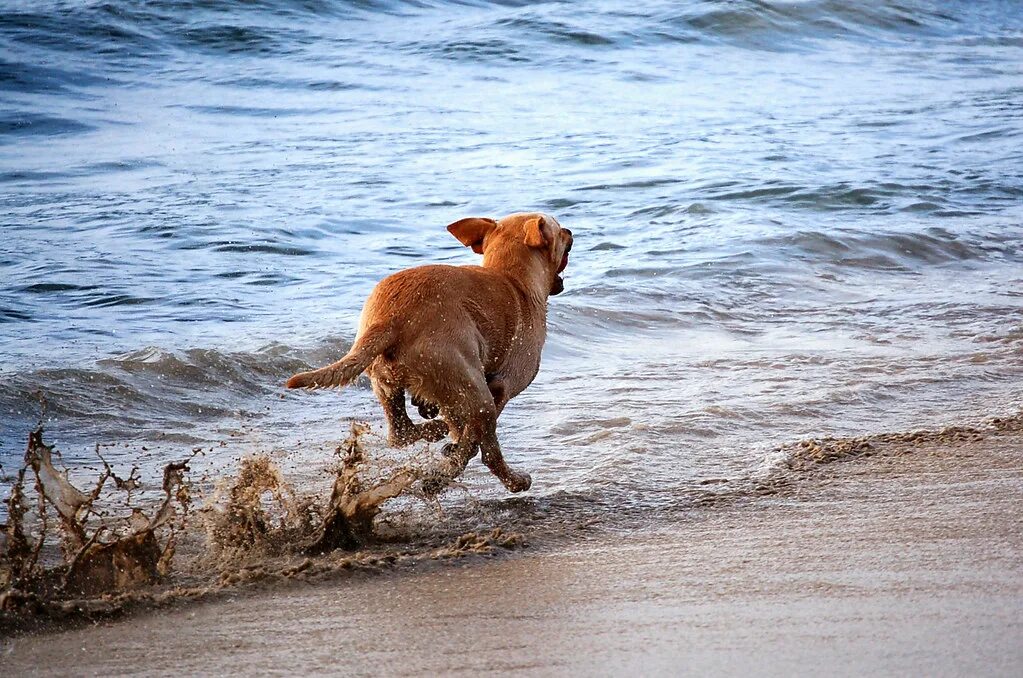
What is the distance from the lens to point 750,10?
1067 inches

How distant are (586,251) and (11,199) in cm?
Answer: 570

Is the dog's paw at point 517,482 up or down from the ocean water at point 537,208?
up

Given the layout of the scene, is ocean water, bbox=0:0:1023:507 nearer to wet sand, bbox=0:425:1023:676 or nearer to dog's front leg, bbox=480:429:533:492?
dog's front leg, bbox=480:429:533:492

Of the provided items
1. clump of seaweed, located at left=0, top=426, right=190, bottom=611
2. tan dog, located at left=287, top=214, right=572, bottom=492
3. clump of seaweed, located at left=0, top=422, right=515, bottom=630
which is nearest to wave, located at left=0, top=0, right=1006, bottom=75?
tan dog, located at left=287, top=214, right=572, bottom=492

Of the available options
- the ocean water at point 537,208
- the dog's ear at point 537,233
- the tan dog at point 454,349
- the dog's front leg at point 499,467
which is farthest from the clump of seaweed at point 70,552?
the dog's ear at point 537,233

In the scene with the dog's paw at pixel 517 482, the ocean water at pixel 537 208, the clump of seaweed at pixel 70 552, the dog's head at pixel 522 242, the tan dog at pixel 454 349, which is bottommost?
the ocean water at pixel 537 208

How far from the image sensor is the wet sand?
338 cm

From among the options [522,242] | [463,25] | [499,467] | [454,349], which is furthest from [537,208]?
[463,25]

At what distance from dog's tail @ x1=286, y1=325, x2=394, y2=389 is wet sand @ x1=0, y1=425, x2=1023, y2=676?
0.75 metres

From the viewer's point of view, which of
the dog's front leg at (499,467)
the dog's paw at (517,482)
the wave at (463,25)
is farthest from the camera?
the wave at (463,25)

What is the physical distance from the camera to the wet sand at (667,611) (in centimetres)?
338

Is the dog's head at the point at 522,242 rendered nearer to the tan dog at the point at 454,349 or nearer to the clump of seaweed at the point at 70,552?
the tan dog at the point at 454,349

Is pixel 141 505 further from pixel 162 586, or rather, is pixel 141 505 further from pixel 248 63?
pixel 248 63

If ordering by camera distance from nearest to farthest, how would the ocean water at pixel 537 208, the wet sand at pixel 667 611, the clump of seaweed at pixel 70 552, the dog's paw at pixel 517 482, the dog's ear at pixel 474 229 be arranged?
the wet sand at pixel 667 611
the clump of seaweed at pixel 70 552
the dog's paw at pixel 517 482
the dog's ear at pixel 474 229
the ocean water at pixel 537 208
